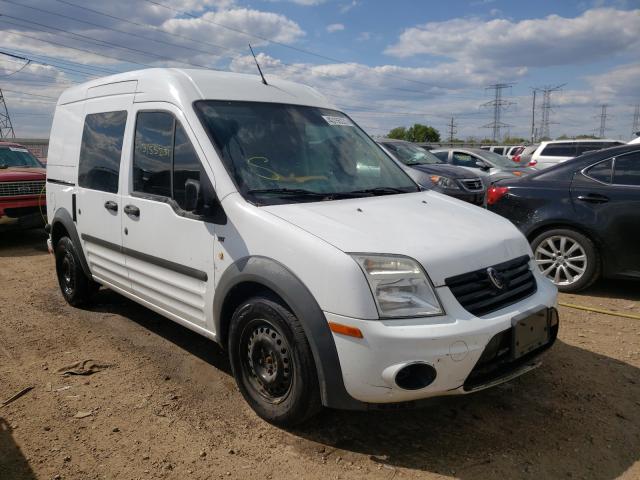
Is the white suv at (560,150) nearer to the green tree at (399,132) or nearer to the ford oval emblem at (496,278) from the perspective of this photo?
the ford oval emblem at (496,278)

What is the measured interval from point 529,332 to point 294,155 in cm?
186

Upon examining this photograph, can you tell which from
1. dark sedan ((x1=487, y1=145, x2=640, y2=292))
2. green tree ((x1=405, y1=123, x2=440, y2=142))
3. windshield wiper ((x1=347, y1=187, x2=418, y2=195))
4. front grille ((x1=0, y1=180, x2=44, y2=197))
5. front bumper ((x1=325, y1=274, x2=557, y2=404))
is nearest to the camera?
front bumper ((x1=325, y1=274, x2=557, y2=404))

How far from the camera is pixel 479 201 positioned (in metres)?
10.2

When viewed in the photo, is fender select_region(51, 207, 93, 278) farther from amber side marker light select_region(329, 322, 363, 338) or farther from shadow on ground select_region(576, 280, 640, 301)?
shadow on ground select_region(576, 280, 640, 301)

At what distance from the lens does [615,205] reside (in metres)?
5.29

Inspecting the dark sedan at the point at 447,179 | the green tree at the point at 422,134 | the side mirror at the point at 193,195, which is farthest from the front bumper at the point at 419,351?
the green tree at the point at 422,134

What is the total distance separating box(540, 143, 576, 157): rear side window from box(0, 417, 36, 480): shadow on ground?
1624 centimetres

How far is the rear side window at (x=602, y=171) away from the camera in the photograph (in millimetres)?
5508

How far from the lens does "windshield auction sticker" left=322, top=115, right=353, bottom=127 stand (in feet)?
13.5

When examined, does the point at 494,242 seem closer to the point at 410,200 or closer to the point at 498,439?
the point at 410,200

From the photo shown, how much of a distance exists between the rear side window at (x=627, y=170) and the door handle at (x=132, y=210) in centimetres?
469

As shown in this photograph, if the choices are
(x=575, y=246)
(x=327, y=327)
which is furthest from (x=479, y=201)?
(x=327, y=327)

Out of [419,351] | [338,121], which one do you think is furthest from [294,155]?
[419,351]

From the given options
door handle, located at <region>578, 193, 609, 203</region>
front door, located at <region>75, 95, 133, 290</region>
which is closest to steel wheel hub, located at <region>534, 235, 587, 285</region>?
door handle, located at <region>578, 193, 609, 203</region>
